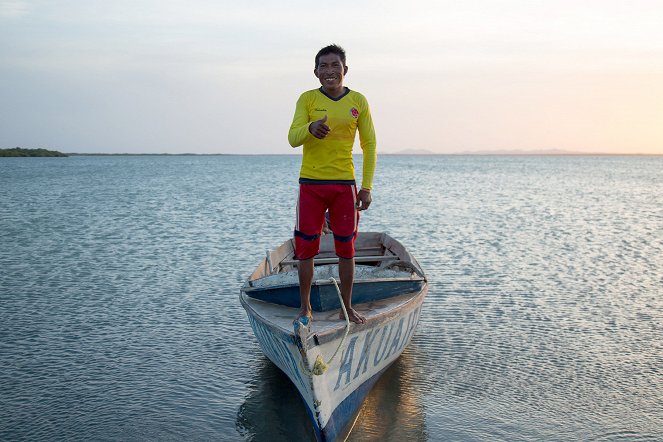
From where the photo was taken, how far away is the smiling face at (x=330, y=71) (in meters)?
5.52

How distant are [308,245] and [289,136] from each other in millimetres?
924

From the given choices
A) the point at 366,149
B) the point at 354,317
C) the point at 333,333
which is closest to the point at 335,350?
the point at 333,333

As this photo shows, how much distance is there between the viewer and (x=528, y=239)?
19.1 m

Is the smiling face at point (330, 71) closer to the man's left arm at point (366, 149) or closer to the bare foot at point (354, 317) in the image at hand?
the man's left arm at point (366, 149)

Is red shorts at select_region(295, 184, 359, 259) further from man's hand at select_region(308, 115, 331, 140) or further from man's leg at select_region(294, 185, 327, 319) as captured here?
man's hand at select_region(308, 115, 331, 140)

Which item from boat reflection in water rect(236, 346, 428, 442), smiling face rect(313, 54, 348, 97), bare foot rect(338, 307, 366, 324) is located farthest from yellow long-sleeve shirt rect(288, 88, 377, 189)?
boat reflection in water rect(236, 346, 428, 442)

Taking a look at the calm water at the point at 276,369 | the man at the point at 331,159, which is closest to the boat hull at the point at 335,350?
the man at the point at 331,159

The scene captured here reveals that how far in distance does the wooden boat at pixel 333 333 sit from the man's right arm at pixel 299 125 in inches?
49.0

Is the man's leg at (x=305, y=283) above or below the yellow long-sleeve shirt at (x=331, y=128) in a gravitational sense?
below

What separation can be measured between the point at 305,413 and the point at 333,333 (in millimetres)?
1625

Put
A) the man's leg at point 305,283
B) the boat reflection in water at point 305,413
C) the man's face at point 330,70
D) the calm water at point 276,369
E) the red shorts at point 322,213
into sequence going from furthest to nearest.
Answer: the calm water at point 276,369, the boat reflection in water at point 305,413, the man's leg at point 305,283, the red shorts at point 322,213, the man's face at point 330,70

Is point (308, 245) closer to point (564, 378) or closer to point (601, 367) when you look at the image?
point (564, 378)

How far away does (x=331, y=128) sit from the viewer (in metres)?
5.59

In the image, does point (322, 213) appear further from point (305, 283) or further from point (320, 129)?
point (320, 129)
